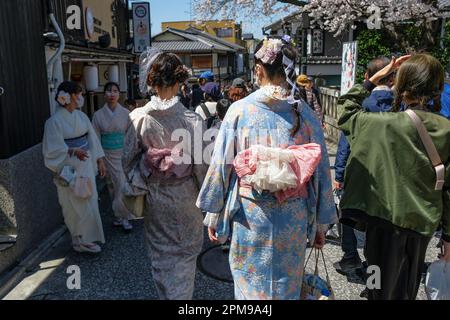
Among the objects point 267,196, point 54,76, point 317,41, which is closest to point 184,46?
point 317,41

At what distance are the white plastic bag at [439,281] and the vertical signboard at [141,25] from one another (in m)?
9.91

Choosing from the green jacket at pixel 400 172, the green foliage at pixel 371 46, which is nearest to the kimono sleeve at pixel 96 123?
the green jacket at pixel 400 172

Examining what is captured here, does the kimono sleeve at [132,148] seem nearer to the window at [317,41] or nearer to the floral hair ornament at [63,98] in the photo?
the floral hair ornament at [63,98]

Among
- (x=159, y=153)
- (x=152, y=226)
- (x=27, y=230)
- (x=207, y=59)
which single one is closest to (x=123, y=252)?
(x=27, y=230)

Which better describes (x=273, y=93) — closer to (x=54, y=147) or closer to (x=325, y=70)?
(x=54, y=147)

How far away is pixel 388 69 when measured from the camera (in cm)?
265

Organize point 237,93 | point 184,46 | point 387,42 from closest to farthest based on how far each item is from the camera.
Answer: point 237,93 → point 387,42 → point 184,46

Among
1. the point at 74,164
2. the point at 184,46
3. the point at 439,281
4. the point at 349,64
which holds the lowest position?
the point at 439,281

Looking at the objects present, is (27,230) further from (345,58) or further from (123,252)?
(345,58)

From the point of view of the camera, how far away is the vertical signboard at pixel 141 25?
1109 cm

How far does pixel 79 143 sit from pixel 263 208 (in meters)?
2.60

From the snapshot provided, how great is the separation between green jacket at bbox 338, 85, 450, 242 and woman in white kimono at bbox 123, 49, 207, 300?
42.6 inches

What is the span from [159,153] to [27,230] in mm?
2209

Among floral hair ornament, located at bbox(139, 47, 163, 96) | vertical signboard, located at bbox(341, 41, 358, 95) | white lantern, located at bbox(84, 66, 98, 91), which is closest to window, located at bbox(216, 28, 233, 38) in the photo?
vertical signboard, located at bbox(341, 41, 358, 95)
